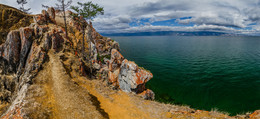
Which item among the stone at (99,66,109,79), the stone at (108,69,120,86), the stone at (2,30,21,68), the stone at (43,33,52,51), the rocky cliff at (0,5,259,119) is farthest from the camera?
the stone at (99,66,109,79)

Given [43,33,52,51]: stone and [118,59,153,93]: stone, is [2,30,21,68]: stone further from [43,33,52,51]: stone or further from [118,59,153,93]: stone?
[118,59,153,93]: stone

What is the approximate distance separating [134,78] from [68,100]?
16.1 m

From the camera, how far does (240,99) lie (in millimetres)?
32938

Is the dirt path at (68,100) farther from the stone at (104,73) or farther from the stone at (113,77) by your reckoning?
the stone at (104,73)

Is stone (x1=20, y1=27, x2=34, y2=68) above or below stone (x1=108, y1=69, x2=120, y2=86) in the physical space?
above

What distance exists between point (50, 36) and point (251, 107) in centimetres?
5820

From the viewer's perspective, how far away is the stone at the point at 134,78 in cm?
2888

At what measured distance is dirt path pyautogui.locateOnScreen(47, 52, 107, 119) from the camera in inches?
603

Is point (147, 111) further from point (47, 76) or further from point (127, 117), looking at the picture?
point (47, 76)

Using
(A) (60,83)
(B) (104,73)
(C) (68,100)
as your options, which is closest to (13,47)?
(A) (60,83)

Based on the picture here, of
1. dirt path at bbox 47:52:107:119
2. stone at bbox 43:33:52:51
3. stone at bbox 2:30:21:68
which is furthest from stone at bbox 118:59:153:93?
stone at bbox 2:30:21:68

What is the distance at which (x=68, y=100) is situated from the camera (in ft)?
57.3

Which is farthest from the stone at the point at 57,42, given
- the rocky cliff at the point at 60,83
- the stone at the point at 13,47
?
the stone at the point at 13,47

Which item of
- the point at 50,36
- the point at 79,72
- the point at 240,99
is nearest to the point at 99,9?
the point at 50,36
